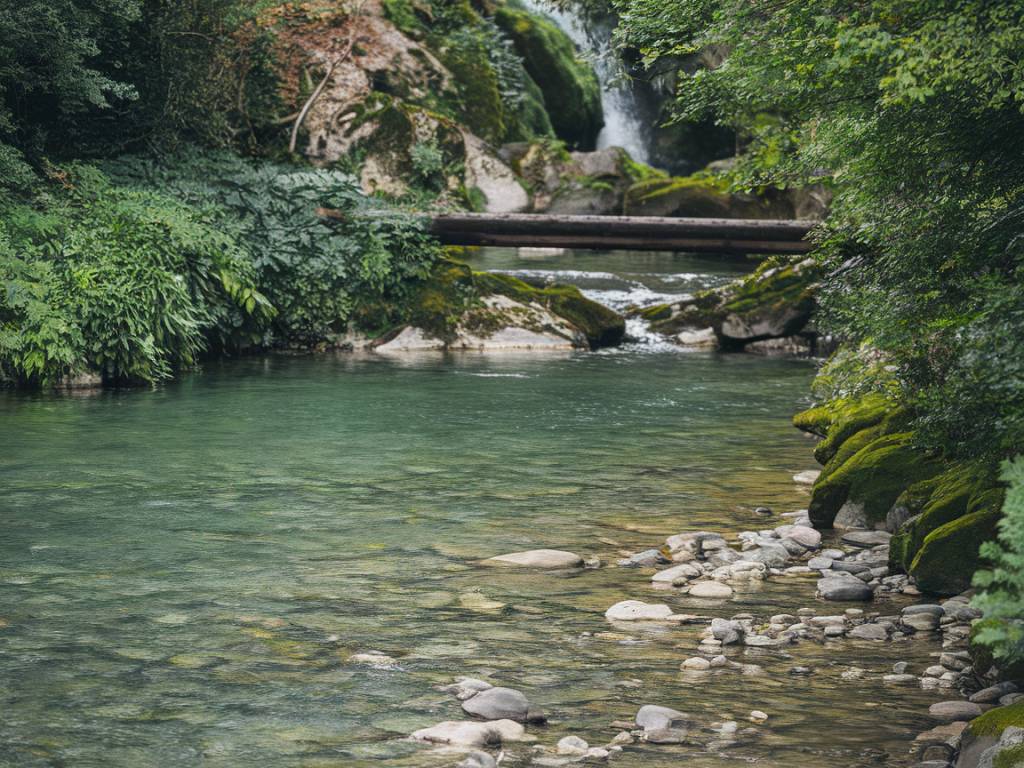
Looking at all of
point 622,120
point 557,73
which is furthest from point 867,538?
point 622,120

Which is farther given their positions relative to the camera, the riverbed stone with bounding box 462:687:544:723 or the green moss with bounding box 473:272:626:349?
the green moss with bounding box 473:272:626:349

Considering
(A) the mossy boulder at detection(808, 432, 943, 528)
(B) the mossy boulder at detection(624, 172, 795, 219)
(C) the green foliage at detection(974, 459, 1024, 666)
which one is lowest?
(A) the mossy boulder at detection(808, 432, 943, 528)

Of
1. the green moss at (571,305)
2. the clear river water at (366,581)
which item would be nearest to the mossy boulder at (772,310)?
the green moss at (571,305)

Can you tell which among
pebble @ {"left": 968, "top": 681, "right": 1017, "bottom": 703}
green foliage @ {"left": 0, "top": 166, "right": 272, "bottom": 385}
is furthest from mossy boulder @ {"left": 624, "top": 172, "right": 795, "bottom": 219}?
pebble @ {"left": 968, "top": 681, "right": 1017, "bottom": 703}

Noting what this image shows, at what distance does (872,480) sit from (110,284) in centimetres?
931

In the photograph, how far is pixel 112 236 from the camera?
1516 cm

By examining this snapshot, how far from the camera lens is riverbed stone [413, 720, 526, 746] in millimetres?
4707

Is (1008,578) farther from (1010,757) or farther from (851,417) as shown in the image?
(851,417)

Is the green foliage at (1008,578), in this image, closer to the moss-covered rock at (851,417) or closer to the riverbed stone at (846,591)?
the riverbed stone at (846,591)

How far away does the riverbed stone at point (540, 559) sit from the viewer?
739 cm

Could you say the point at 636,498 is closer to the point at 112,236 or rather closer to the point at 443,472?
the point at 443,472

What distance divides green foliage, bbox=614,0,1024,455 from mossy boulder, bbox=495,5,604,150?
28.0 m

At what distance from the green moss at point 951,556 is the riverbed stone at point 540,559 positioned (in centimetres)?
195

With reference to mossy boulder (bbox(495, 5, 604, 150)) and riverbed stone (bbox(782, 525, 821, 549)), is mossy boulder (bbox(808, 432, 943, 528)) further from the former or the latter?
mossy boulder (bbox(495, 5, 604, 150))
